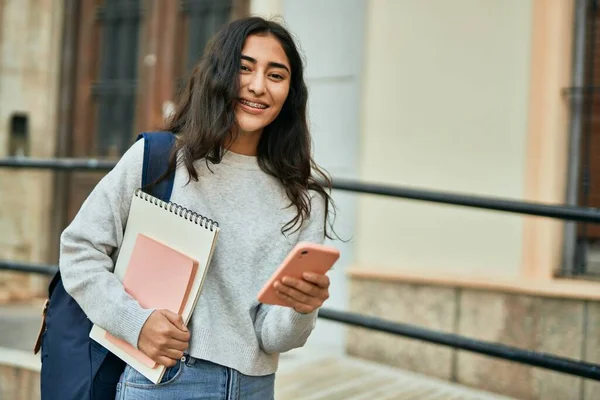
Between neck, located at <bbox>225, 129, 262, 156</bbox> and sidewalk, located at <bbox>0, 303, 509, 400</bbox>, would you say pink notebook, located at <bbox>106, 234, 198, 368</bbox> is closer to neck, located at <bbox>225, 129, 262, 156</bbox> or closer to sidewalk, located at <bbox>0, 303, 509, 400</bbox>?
neck, located at <bbox>225, 129, 262, 156</bbox>

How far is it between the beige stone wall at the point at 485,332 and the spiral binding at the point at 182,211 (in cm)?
296

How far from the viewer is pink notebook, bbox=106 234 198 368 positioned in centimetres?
170

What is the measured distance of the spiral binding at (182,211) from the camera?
66.0 inches

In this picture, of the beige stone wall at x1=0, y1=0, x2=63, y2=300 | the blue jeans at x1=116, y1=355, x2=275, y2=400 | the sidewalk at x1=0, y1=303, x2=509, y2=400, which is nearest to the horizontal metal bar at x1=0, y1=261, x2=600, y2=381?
the sidewalk at x1=0, y1=303, x2=509, y2=400

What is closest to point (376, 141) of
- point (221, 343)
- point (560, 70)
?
point (560, 70)

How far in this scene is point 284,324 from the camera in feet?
5.74

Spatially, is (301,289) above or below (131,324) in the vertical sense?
above

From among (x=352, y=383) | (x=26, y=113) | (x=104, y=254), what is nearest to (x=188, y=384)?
(x=104, y=254)

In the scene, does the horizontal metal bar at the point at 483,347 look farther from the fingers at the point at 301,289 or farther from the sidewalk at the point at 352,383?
the fingers at the point at 301,289

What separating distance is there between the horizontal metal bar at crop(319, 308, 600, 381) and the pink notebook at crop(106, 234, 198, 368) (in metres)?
1.70

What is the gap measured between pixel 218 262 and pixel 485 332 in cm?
290

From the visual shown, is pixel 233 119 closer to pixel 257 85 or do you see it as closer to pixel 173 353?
pixel 257 85

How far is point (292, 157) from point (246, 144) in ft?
0.41

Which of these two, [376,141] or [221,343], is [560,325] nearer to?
[376,141]
